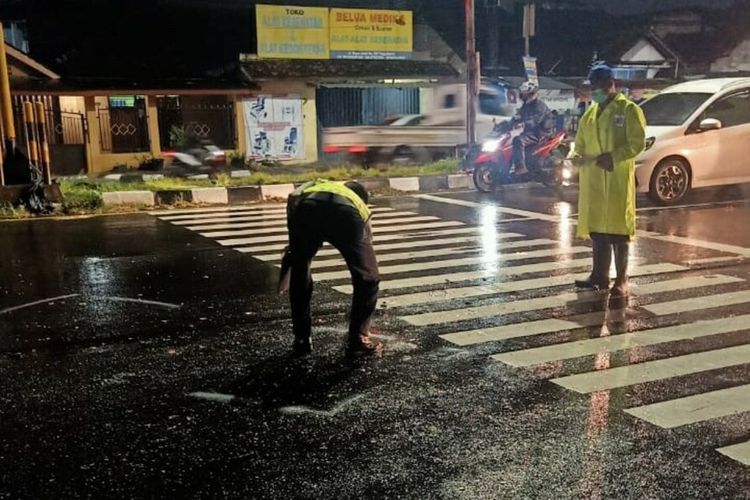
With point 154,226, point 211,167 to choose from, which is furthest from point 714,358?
point 211,167

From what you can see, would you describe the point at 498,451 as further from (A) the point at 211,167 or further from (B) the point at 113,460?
(A) the point at 211,167

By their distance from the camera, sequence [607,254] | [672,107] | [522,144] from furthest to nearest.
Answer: [522,144] < [672,107] < [607,254]

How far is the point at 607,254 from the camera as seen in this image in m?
6.87

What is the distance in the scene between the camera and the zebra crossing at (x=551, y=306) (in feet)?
15.2

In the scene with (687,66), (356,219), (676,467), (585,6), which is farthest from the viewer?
(585,6)

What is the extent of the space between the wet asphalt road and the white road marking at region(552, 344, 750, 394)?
19mm

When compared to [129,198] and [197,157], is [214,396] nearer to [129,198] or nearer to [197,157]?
[129,198]

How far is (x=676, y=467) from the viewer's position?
11.4ft

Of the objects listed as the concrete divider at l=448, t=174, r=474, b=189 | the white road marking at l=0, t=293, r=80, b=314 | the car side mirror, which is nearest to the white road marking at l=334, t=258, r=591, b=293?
the white road marking at l=0, t=293, r=80, b=314

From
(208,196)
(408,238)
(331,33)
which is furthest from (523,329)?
(331,33)

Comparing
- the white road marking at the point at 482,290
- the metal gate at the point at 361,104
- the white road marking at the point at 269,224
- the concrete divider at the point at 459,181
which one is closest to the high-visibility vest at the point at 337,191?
the white road marking at the point at 482,290

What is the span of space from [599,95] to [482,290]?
198cm

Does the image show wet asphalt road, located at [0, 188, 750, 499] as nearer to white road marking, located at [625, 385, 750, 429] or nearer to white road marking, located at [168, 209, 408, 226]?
white road marking, located at [625, 385, 750, 429]

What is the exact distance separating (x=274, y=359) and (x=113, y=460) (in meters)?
1.60
